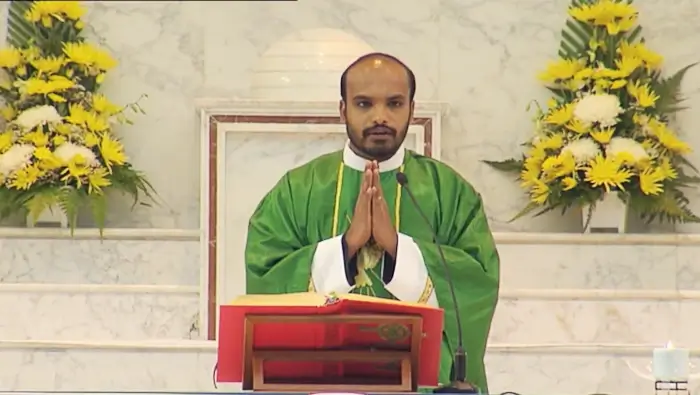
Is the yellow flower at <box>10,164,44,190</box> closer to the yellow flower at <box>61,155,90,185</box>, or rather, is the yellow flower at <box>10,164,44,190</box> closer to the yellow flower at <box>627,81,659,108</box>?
the yellow flower at <box>61,155,90,185</box>

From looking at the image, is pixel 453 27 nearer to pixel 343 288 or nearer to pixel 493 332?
pixel 493 332

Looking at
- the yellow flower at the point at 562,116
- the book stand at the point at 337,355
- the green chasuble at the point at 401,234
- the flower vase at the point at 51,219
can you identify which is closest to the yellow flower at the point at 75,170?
the flower vase at the point at 51,219

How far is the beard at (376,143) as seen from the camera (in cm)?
548

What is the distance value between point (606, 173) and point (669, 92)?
73cm

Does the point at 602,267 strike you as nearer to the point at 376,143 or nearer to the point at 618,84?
the point at 618,84

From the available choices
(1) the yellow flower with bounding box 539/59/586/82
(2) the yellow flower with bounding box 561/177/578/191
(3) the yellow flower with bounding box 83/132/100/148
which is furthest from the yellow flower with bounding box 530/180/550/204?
(3) the yellow flower with bounding box 83/132/100/148

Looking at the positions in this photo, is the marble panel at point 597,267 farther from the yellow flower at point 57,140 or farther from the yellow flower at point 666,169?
the yellow flower at point 57,140

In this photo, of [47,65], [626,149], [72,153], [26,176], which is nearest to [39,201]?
[26,176]

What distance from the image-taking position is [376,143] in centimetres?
550

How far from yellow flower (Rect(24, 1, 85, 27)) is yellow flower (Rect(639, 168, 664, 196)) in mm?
2902

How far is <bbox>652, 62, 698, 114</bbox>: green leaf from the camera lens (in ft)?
25.7

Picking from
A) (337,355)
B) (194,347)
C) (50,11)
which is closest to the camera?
(337,355)

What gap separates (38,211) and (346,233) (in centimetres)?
257

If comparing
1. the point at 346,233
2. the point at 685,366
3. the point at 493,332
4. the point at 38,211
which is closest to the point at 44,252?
the point at 38,211
